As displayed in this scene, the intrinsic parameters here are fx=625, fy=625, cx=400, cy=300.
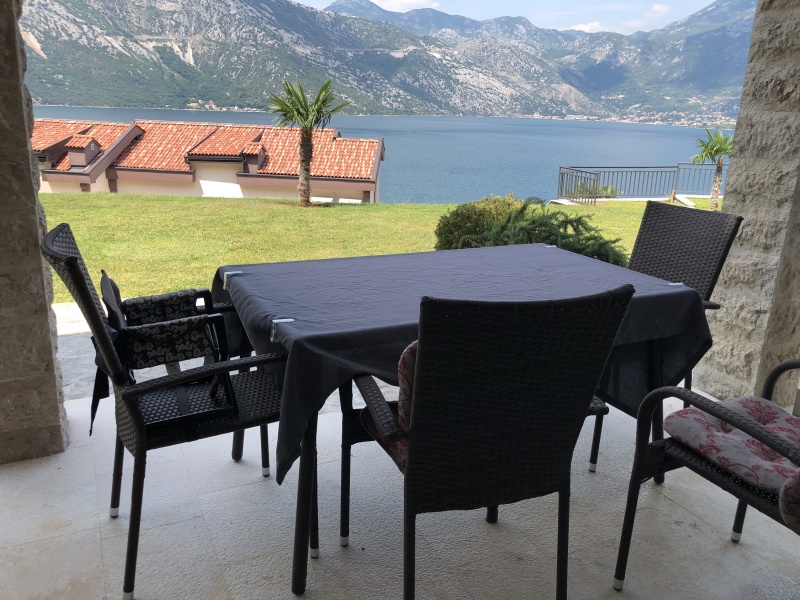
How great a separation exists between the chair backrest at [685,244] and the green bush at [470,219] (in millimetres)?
2563

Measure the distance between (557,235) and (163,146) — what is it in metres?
20.7

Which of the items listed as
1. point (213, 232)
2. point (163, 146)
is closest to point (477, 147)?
point (163, 146)

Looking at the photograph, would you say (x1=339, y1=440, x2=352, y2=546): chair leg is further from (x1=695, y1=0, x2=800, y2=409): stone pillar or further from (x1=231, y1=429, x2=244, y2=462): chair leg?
(x1=695, y1=0, x2=800, y2=409): stone pillar

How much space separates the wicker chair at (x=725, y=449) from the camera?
1472 millimetres

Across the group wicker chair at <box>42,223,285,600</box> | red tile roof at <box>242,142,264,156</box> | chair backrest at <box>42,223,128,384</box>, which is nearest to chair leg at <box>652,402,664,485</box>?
wicker chair at <box>42,223,285,600</box>

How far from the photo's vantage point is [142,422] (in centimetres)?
169

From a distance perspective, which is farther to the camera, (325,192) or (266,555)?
(325,192)

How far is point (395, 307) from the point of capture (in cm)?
188

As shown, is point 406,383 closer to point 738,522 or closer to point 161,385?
point 161,385

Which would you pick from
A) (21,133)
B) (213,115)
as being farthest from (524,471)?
(213,115)

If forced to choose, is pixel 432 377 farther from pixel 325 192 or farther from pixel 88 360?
pixel 325 192

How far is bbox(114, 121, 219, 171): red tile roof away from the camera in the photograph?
2100cm

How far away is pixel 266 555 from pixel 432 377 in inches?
37.0

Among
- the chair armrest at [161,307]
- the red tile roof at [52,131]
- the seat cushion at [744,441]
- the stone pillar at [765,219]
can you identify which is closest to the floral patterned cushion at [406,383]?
the seat cushion at [744,441]
